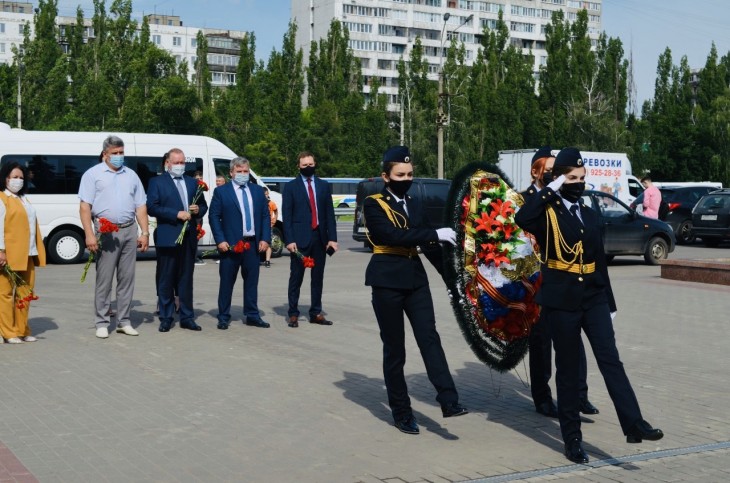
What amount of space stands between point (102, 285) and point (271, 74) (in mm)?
58186

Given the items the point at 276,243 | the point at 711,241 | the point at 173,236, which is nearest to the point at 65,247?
the point at 276,243

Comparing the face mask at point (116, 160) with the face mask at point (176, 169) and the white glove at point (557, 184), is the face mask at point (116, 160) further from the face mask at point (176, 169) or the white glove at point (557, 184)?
the white glove at point (557, 184)

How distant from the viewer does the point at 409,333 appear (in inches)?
456

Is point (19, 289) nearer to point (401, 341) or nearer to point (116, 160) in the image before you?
point (116, 160)

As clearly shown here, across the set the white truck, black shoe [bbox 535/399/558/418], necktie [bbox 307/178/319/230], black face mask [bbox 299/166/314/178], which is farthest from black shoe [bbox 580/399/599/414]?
the white truck

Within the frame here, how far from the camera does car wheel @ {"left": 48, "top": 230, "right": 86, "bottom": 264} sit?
21.0 metres

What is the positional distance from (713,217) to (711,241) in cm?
138

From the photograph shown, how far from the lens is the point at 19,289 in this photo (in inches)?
405

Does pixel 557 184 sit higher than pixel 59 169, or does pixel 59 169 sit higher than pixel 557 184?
pixel 59 169

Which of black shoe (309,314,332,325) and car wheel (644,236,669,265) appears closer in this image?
black shoe (309,314,332,325)

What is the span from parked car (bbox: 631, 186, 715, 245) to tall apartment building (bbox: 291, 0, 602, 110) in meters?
83.8

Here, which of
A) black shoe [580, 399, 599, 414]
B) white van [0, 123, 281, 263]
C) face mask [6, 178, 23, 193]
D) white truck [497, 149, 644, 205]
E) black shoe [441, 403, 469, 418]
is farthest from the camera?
white truck [497, 149, 644, 205]

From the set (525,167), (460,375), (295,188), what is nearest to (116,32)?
(525,167)

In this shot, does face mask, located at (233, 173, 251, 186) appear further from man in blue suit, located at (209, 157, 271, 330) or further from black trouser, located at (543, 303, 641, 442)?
black trouser, located at (543, 303, 641, 442)
